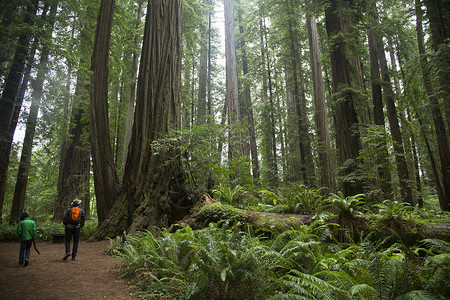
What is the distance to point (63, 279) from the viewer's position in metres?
3.62

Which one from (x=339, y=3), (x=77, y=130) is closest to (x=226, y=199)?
(x=339, y=3)

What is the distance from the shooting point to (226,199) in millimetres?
6418

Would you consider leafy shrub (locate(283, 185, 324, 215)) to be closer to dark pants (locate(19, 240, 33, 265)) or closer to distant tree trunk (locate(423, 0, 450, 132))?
distant tree trunk (locate(423, 0, 450, 132))

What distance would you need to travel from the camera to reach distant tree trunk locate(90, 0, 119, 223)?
7.41 metres

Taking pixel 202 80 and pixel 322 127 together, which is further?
pixel 202 80

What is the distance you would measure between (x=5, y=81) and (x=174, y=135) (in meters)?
7.04

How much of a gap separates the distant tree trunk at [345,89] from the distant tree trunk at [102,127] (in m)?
7.08

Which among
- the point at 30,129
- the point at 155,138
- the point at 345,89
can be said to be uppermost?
the point at 30,129

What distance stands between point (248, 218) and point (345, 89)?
4450mm

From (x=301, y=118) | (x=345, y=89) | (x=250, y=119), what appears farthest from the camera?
(x=250, y=119)

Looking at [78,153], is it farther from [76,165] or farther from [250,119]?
[250,119]

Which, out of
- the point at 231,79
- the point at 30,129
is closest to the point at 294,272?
the point at 231,79

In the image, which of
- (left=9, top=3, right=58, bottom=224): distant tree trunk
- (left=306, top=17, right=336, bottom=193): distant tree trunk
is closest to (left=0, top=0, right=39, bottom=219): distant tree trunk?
(left=9, top=3, right=58, bottom=224): distant tree trunk

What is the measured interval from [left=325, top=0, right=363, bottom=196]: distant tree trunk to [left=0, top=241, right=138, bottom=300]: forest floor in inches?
227
